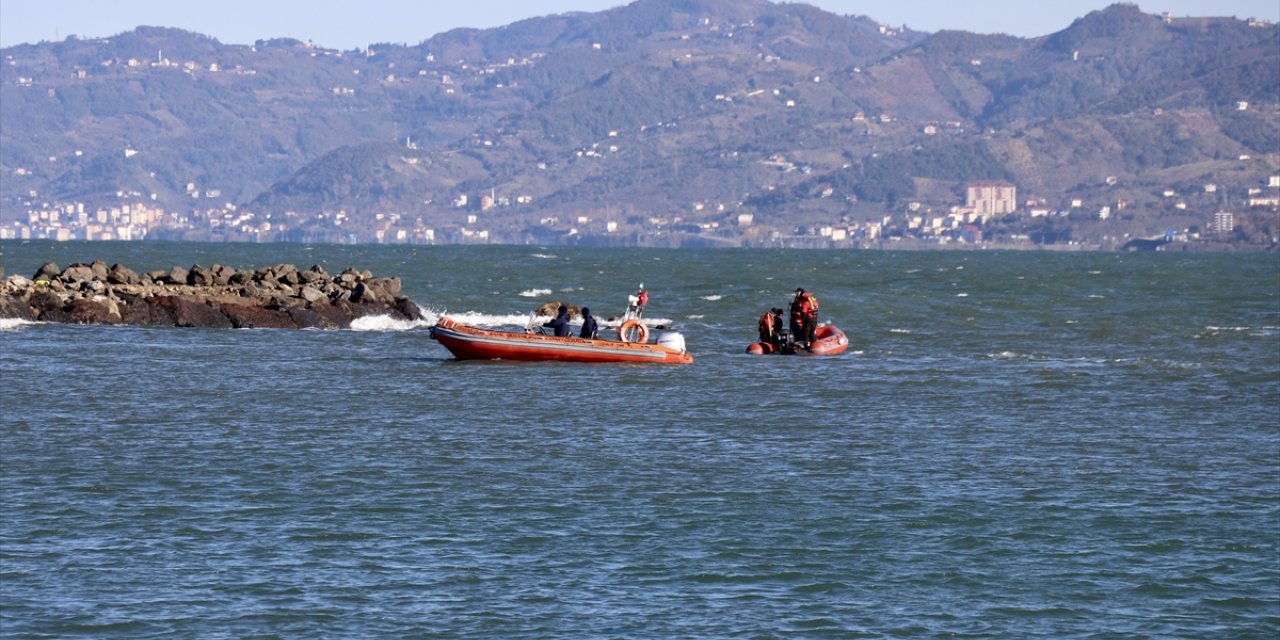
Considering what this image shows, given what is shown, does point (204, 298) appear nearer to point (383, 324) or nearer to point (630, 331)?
point (383, 324)

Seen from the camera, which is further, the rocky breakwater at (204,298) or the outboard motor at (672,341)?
the rocky breakwater at (204,298)

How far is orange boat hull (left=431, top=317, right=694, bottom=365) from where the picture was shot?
4397 centimetres

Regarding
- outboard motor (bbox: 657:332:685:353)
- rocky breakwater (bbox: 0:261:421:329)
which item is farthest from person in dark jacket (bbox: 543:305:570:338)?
rocky breakwater (bbox: 0:261:421:329)

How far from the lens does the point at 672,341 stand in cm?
4450

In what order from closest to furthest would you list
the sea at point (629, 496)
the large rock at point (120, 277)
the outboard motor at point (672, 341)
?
the sea at point (629, 496) < the outboard motor at point (672, 341) < the large rock at point (120, 277)

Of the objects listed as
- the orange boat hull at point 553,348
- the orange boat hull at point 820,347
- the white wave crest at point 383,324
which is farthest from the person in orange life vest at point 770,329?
the white wave crest at point 383,324

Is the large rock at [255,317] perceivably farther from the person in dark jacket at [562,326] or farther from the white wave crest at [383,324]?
the person in dark jacket at [562,326]

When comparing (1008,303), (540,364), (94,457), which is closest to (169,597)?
(94,457)

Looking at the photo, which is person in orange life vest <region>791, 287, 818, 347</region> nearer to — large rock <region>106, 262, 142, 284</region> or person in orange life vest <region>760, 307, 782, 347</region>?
person in orange life vest <region>760, 307, 782, 347</region>

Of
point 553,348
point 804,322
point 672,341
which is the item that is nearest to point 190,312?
point 553,348

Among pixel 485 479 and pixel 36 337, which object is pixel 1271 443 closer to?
pixel 485 479

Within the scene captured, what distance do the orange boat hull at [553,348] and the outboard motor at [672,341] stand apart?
8 centimetres

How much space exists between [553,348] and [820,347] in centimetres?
793

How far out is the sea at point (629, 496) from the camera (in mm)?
18625
